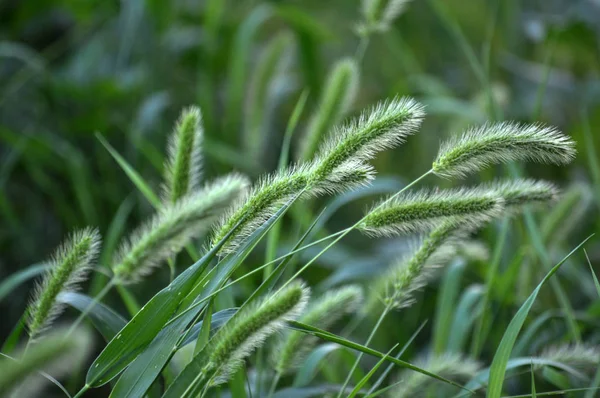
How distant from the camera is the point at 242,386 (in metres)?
0.81

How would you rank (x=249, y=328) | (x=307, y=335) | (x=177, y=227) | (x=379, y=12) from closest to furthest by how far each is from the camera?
(x=249, y=328) → (x=177, y=227) → (x=307, y=335) → (x=379, y=12)

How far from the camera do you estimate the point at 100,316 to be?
2.81 feet

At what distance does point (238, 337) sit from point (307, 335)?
0.79 feet

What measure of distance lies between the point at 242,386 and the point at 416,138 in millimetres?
1780

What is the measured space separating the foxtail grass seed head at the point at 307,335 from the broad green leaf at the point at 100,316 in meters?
0.19

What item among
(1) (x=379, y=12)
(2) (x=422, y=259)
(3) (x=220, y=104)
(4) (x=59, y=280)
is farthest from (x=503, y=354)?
(3) (x=220, y=104)

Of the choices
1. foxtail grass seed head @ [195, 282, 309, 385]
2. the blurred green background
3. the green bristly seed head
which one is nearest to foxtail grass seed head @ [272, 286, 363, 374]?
the green bristly seed head

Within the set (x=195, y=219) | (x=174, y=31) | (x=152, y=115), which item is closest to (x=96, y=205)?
(x=152, y=115)

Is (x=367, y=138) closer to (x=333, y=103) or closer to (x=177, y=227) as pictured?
(x=177, y=227)

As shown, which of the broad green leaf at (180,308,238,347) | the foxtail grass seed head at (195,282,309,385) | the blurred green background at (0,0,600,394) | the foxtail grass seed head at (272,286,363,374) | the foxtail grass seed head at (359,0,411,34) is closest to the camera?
the foxtail grass seed head at (195,282,309,385)

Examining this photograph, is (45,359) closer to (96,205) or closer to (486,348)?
(486,348)

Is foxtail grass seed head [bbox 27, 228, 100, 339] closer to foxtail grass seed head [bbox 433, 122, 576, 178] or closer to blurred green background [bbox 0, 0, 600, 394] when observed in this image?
foxtail grass seed head [bbox 433, 122, 576, 178]

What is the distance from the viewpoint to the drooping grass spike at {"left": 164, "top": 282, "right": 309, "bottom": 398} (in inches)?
26.3

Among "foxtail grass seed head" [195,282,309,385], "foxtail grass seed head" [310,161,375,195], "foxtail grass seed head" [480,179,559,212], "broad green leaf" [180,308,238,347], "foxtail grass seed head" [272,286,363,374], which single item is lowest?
"foxtail grass seed head" [272,286,363,374]
